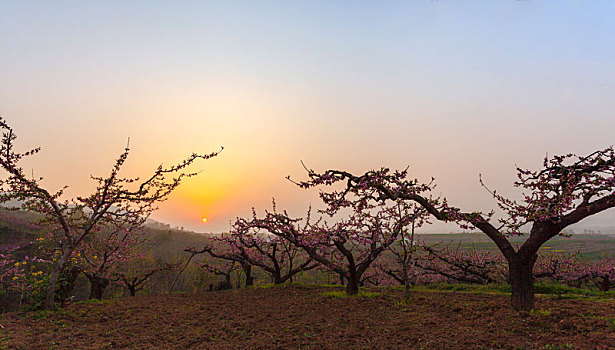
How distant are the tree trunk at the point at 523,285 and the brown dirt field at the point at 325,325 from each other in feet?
1.31

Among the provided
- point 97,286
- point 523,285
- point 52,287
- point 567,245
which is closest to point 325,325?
point 523,285

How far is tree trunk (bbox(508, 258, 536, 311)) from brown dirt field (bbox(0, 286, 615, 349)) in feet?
1.31

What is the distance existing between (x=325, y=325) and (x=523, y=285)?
5.05m

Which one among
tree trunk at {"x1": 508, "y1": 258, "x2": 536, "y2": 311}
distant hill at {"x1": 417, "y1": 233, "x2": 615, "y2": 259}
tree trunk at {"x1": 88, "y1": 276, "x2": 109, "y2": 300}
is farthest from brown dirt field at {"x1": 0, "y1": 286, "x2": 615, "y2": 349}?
distant hill at {"x1": 417, "y1": 233, "x2": 615, "y2": 259}

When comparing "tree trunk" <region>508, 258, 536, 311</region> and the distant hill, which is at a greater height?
"tree trunk" <region>508, 258, 536, 311</region>

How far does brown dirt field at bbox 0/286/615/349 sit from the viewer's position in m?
5.81

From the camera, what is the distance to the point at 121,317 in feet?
29.5

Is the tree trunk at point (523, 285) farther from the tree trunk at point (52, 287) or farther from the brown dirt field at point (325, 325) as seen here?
the tree trunk at point (52, 287)

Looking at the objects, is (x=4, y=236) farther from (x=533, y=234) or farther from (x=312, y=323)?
(x=533, y=234)

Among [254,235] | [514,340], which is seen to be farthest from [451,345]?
[254,235]

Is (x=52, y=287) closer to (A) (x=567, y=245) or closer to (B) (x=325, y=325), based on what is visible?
(B) (x=325, y=325)

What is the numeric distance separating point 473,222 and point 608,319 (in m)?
3.06

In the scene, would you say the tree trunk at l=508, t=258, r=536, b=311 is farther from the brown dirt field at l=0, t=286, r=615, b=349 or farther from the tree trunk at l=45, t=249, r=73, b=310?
the tree trunk at l=45, t=249, r=73, b=310

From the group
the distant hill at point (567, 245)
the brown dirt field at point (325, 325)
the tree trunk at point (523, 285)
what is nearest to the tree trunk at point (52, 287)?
the brown dirt field at point (325, 325)
